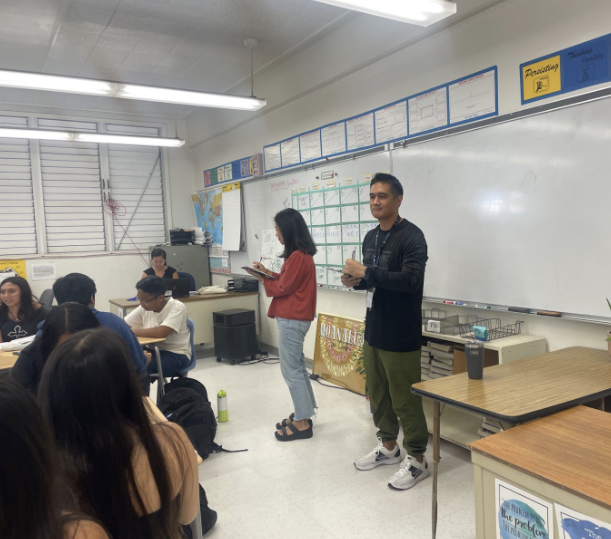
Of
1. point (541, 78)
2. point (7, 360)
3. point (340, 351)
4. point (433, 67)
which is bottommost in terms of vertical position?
point (340, 351)

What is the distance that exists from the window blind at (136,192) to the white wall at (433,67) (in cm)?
206

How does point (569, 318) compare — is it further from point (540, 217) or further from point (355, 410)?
point (355, 410)

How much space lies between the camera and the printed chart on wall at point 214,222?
6.64 metres

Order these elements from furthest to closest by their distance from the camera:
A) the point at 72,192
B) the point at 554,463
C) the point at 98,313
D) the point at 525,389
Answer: the point at 72,192, the point at 98,313, the point at 525,389, the point at 554,463

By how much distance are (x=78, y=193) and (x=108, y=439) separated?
256 inches

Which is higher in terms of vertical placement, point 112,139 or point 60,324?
point 112,139

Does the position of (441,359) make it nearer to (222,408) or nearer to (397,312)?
(397,312)

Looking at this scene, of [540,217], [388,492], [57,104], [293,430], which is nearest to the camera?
[388,492]

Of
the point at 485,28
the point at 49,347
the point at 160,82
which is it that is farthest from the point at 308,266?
the point at 160,82

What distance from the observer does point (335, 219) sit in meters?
4.45

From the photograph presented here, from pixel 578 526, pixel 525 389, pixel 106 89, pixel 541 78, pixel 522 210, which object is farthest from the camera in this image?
pixel 106 89

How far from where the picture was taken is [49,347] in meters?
2.04

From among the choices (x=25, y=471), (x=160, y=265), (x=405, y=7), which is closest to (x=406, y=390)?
(x=405, y=7)

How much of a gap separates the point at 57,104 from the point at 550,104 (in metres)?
6.24
